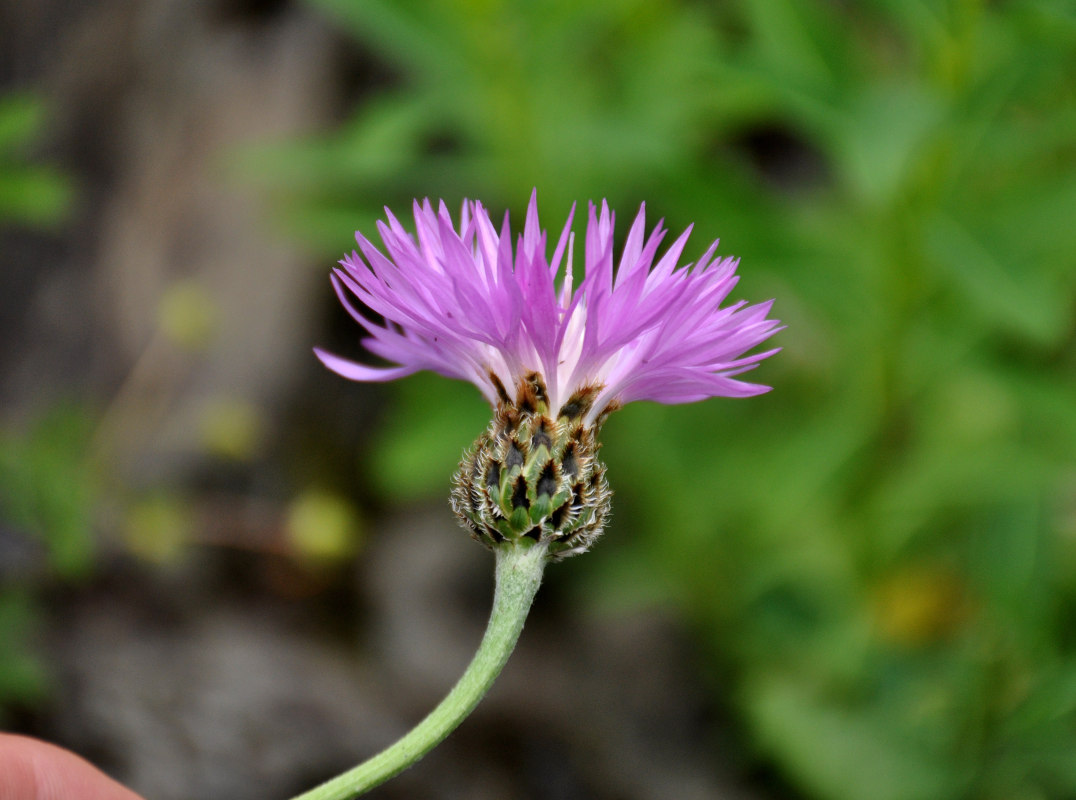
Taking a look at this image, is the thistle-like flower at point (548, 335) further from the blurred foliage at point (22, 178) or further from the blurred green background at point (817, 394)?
the blurred foliage at point (22, 178)

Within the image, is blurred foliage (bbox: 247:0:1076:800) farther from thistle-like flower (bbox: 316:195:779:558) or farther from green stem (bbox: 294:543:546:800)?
green stem (bbox: 294:543:546:800)

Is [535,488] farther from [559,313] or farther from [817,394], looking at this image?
[817,394]

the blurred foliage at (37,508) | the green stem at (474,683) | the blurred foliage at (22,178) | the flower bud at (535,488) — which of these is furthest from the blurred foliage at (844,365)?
the green stem at (474,683)

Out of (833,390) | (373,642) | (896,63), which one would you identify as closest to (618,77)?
(833,390)

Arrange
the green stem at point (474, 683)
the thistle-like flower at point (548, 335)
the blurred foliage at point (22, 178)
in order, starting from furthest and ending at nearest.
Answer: the blurred foliage at point (22, 178)
the thistle-like flower at point (548, 335)
the green stem at point (474, 683)

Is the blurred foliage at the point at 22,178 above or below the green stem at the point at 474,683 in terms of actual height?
above

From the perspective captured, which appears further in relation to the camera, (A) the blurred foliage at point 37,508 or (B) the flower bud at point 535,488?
(A) the blurred foliage at point 37,508

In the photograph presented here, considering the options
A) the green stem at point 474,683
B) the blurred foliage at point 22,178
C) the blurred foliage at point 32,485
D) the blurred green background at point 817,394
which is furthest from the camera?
the blurred green background at point 817,394

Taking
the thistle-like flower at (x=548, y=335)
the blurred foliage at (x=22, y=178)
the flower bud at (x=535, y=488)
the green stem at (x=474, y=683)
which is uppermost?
the blurred foliage at (x=22, y=178)
